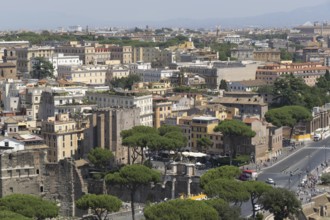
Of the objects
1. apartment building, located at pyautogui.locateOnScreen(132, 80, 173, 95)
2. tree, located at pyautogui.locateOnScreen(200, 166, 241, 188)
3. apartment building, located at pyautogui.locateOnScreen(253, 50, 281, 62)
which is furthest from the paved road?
apartment building, located at pyautogui.locateOnScreen(253, 50, 281, 62)

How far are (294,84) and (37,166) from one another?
135 feet

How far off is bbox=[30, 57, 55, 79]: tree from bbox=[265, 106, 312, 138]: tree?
95.4 feet

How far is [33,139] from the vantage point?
46.6 m

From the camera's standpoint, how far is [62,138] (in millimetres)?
50688

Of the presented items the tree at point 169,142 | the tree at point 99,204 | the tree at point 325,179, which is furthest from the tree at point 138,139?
the tree at point 99,204

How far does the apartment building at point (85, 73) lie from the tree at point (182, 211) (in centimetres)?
5208

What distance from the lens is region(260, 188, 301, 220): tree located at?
37.0m

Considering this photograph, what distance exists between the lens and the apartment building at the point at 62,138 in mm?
50406

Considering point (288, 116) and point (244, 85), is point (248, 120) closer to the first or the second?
point (288, 116)

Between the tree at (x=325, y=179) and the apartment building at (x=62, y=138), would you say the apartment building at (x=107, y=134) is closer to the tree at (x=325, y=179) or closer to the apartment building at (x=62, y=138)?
the apartment building at (x=62, y=138)

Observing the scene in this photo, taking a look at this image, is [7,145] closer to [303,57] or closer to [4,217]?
[4,217]

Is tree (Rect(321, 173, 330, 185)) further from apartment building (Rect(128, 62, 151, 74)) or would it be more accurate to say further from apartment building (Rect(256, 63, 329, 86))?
apartment building (Rect(128, 62, 151, 74))

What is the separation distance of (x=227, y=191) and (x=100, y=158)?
1247 centimetres


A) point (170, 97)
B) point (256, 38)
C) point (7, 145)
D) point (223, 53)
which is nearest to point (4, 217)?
point (7, 145)
